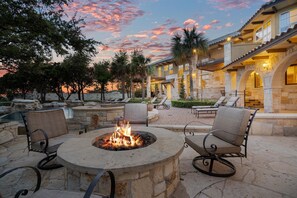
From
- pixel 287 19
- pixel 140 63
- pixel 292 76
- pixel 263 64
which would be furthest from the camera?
pixel 140 63

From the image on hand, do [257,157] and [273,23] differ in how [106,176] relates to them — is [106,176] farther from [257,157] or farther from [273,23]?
[273,23]

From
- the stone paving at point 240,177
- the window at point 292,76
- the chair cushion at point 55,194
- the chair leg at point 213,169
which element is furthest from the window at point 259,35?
the chair cushion at point 55,194

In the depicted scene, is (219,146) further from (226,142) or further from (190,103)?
(190,103)

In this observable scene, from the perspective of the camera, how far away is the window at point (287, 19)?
9674mm

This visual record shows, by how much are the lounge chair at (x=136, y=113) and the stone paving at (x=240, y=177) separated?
1.71 m

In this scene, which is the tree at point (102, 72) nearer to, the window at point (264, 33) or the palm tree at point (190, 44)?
the palm tree at point (190, 44)

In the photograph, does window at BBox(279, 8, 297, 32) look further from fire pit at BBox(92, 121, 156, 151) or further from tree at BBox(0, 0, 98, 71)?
tree at BBox(0, 0, 98, 71)

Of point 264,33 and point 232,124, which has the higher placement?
point 264,33

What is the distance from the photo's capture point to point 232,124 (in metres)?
3.26

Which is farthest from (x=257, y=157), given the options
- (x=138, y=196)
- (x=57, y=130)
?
(x=57, y=130)

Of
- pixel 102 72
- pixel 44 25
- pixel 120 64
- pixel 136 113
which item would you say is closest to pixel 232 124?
pixel 136 113

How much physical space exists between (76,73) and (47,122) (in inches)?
936

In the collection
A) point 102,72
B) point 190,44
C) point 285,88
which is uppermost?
point 190,44

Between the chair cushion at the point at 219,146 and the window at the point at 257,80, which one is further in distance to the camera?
the window at the point at 257,80
